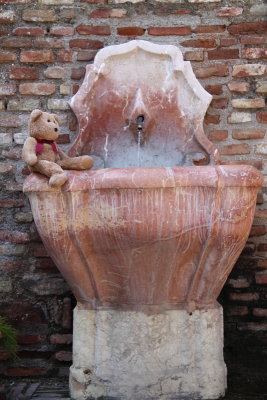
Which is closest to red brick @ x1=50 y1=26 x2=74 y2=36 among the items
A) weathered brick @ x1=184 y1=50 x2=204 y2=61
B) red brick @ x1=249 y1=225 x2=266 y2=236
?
weathered brick @ x1=184 y1=50 x2=204 y2=61

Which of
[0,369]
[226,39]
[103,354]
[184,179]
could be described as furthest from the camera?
[226,39]

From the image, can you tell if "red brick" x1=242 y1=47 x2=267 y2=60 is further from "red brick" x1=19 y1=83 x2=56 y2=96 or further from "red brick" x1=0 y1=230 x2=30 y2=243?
"red brick" x1=0 y1=230 x2=30 y2=243

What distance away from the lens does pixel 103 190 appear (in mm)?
2508

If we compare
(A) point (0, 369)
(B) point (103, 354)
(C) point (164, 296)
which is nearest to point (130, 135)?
(C) point (164, 296)

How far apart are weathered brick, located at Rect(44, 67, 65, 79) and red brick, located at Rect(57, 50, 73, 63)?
54 mm

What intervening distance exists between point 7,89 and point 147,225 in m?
1.29

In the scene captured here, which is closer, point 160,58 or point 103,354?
point 103,354

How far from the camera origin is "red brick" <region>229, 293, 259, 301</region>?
10.5ft

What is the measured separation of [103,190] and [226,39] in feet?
4.36

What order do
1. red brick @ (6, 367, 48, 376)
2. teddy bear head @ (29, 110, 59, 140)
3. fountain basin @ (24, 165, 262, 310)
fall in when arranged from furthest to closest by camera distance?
red brick @ (6, 367, 48, 376), teddy bear head @ (29, 110, 59, 140), fountain basin @ (24, 165, 262, 310)

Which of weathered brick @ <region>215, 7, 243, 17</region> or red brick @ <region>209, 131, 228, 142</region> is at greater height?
weathered brick @ <region>215, 7, 243, 17</region>

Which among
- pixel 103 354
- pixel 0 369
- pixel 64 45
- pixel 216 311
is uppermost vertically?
pixel 64 45

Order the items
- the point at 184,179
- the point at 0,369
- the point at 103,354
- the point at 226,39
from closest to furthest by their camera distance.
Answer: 1. the point at 184,179
2. the point at 103,354
3. the point at 0,369
4. the point at 226,39

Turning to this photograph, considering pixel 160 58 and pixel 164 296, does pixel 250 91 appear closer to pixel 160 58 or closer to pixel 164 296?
pixel 160 58
